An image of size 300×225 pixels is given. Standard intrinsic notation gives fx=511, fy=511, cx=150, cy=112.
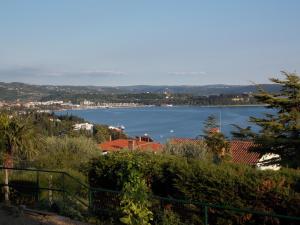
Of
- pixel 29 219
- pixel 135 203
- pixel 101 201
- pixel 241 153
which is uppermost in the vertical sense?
pixel 135 203

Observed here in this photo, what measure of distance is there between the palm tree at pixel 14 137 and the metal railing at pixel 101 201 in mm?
721

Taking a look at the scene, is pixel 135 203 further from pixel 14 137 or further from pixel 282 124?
pixel 282 124

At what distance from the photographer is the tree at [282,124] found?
67.7 feet

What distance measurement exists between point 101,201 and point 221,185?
2.51 m

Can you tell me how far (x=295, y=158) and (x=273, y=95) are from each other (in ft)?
13.0

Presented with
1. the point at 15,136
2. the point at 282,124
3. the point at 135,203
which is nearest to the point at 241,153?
the point at 282,124

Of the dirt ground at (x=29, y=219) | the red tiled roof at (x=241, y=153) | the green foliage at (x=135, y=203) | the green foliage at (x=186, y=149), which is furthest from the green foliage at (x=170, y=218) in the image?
the red tiled roof at (x=241, y=153)

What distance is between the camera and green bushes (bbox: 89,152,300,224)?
8219mm

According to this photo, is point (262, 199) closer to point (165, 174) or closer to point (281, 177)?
point (281, 177)

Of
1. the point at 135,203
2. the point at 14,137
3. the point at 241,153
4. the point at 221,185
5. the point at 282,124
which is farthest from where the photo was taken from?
the point at 241,153

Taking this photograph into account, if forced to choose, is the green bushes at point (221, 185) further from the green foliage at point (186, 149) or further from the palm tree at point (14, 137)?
the green foliage at point (186, 149)

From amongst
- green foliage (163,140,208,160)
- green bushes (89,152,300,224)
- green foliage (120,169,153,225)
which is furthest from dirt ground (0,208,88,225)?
green foliage (163,140,208,160)

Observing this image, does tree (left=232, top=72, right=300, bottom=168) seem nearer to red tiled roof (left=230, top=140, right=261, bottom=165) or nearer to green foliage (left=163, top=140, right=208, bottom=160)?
green foliage (left=163, top=140, right=208, bottom=160)

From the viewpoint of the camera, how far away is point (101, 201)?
991 cm
